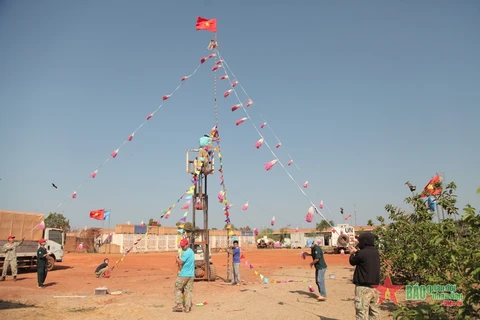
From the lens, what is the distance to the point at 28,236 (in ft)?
73.8

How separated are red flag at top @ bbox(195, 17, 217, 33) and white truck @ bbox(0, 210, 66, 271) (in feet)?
48.2

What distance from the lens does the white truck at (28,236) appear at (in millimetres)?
20391

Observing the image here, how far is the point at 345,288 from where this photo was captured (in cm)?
1333

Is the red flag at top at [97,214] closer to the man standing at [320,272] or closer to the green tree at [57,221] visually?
the green tree at [57,221]

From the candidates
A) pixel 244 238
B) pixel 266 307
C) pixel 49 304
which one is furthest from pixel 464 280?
pixel 244 238

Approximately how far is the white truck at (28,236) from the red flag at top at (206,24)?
48.2ft

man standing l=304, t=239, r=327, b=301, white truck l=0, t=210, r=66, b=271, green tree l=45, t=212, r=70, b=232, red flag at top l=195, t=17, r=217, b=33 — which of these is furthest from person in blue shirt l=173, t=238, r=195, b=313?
green tree l=45, t=212, r=70, b=232

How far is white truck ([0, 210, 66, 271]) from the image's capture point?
20.4 metres

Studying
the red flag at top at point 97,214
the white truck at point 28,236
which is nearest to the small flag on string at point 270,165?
the white truck at point 28,236

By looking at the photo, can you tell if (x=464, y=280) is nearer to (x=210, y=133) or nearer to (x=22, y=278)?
(x=210, y=133)

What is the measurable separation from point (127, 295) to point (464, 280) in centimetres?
1087

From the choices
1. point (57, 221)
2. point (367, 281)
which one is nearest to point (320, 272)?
point (367, 281)

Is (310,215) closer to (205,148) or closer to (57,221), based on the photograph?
(205,148)

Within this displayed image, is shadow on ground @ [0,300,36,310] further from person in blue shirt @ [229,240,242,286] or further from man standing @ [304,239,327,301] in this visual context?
man standing @ [304,239,327,301]
